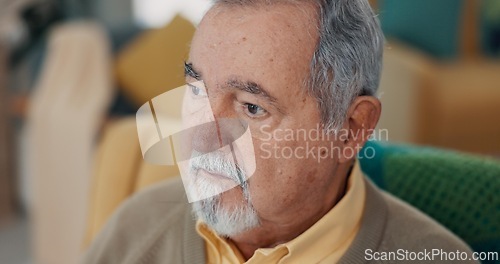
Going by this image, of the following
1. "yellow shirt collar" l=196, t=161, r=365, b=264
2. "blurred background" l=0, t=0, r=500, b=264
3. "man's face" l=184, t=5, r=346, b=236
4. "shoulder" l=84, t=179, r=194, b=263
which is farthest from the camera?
"blurred background" l=0, t=0, r=500, b=264

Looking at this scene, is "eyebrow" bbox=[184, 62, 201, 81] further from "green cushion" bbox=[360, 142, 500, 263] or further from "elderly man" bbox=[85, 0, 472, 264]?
"green cushion" bbox=[360, 142, 500, 263]

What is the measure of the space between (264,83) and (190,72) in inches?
4.1

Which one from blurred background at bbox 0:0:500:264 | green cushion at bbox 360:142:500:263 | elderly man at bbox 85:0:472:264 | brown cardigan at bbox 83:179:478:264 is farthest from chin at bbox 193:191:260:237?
blurred background at bbox 0:0:500:264

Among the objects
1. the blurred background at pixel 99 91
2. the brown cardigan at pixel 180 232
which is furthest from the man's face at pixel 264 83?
the blurred background at pixel 99 91

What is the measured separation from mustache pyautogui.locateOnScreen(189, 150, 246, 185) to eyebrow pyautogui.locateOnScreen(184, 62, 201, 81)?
0.10 metres

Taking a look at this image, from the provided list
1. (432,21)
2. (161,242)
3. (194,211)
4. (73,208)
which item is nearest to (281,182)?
(194,211)

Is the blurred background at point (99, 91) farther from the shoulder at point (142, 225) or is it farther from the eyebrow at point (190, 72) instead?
the eyebrow at point (190, 72)

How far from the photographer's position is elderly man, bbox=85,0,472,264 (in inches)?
40.3

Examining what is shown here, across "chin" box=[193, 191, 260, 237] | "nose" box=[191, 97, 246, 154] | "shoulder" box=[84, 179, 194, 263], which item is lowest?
"shoulder" box=[84, 179, 194, 263]

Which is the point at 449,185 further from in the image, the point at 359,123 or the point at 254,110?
the point at 254,110

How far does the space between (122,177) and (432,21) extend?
253 cm

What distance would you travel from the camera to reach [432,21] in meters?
3.74

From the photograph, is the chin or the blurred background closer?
the chin

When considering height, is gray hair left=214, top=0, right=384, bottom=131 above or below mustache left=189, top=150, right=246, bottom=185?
above
